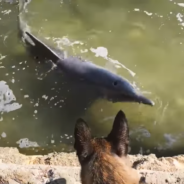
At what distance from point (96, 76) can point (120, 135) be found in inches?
74.6

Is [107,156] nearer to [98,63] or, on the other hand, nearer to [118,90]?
[118,90]

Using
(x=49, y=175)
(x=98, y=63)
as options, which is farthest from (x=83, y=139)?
(x=98, y=63)

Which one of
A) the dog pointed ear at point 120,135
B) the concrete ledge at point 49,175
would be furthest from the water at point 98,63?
the dog pointed ear at point 120,135

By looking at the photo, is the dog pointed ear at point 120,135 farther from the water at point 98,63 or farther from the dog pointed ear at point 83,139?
the water at point 98,63

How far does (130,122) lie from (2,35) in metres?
2.34

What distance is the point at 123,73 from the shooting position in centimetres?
549

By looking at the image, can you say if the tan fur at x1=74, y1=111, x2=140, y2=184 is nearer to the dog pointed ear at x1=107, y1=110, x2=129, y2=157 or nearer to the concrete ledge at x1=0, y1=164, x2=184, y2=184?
the dog pointed ear at x1=107, y1=110, x2=129, y2=157

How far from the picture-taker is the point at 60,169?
12.8ft

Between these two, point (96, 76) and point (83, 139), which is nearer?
point (83, 139)

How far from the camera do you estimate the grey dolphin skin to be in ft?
16.0

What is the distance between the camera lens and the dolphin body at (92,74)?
4.87 meters

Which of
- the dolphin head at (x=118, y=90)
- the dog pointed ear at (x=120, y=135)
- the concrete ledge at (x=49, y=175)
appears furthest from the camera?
the dolphin head at (x=118, y=90)

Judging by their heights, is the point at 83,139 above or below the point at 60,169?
above

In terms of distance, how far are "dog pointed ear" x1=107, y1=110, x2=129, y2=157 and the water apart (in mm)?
1490
